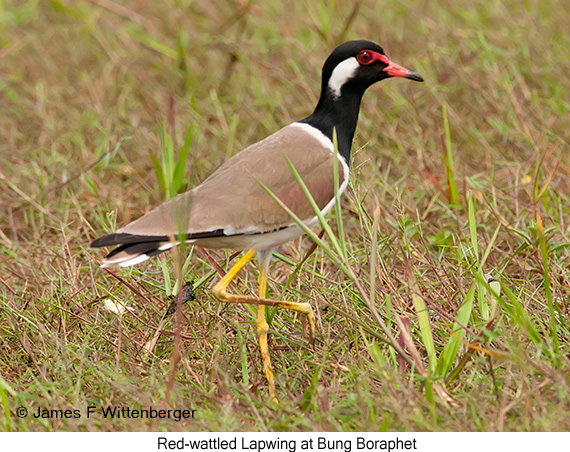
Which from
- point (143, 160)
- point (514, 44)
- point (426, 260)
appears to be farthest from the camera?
point (514, 44)

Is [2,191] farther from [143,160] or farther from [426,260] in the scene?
[426,260]

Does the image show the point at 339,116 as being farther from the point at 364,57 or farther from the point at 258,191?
the point at 258,191

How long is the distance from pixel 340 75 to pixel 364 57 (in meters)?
0.13

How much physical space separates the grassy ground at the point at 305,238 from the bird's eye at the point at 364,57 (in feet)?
1.16

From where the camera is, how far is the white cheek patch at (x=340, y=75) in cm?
319

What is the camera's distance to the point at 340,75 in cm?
319

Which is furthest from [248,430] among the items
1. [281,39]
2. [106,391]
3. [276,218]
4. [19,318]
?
[281,39]

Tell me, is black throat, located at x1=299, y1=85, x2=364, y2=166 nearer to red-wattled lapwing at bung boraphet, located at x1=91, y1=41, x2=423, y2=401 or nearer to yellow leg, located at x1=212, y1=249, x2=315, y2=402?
red-wattled lapwing at bung boraphet, located at x1=91, y1=41, x2=423, y2=401

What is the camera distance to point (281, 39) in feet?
17.9

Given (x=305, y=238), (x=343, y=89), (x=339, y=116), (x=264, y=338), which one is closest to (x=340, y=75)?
(x=343, y=89)

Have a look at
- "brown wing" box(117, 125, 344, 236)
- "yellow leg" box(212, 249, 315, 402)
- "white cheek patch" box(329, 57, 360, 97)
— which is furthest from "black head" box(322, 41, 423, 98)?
"yellow leg" box(212, 249, 315, 402)

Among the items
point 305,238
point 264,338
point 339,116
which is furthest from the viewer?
point 305,238

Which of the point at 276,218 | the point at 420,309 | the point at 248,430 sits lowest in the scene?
the point at 248,430

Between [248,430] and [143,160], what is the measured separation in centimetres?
255
